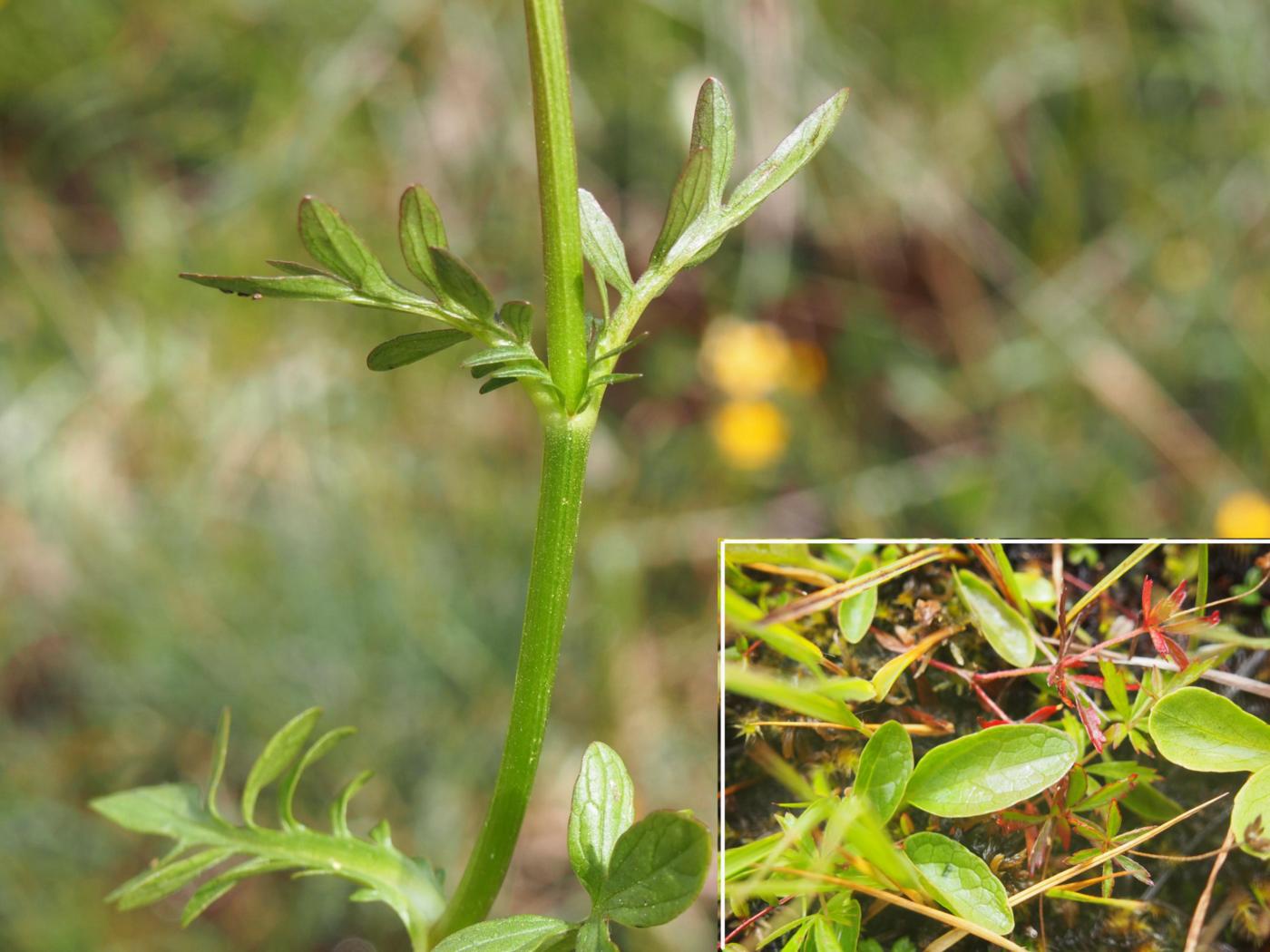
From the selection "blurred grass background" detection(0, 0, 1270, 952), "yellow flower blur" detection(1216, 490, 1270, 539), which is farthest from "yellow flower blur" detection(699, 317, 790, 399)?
"yellow flower blur" detection(1216, 490, 1270, 539)

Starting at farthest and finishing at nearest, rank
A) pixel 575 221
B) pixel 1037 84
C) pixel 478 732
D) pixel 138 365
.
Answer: pixel 1037 84
pixel 138 365
pixel 478 732
pixel 575 221

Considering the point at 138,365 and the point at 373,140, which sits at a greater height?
the point at 373,140

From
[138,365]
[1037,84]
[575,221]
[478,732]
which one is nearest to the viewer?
[575,221]

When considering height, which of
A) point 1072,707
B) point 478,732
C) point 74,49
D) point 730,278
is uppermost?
point 74,49

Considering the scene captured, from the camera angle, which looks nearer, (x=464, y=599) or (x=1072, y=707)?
(x=1072, y=707)

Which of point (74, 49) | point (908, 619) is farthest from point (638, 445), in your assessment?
point (908, 619)

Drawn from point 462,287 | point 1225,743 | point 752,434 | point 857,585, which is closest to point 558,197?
point 462,287

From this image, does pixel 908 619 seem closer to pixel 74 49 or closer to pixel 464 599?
pixel 464 599
